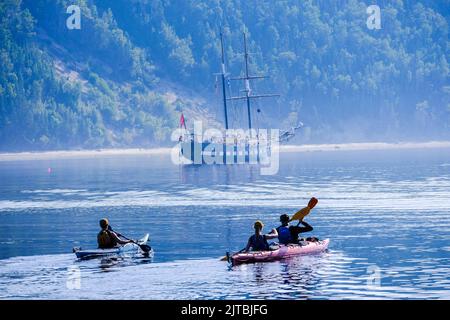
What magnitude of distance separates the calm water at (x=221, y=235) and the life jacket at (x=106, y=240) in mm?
943

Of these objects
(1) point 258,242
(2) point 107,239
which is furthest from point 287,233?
(2) point 107,239

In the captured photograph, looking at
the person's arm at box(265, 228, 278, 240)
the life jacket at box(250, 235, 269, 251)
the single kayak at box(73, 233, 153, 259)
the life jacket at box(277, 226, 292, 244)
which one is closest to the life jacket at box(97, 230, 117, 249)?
the single kayak at box(73, 233, 153, 259)

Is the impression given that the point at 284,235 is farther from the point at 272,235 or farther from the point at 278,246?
the point at 278,246

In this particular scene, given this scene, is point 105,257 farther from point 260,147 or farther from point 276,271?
point 260,147

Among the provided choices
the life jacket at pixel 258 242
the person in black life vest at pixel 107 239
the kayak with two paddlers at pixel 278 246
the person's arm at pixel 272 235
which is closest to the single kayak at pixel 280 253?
the kayak with two paddlers at pixel 278 246

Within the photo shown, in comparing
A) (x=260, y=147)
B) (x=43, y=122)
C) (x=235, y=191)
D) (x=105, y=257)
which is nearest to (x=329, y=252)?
(x=105, y=257)

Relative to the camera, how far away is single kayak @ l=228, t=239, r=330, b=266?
4334 cm

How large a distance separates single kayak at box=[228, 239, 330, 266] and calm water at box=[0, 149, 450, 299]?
17.2 inches

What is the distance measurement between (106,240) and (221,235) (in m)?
11.1

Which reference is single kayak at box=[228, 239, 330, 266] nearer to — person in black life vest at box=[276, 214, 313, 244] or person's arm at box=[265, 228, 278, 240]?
person in black life vest at box=[276, 214, 313, 244]

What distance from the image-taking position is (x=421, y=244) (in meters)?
50.2

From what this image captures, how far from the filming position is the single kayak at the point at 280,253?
4334 cm
